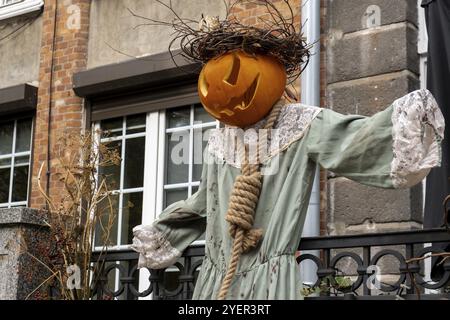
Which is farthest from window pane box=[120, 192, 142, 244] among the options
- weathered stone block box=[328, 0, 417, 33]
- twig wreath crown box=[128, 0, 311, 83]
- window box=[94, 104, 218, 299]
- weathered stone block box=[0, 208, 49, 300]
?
twig wreath crown box=[128, 0, 311, 83]

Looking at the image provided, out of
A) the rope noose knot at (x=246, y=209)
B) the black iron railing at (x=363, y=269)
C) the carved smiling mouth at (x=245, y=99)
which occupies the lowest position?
the black iron railing at (x=363, y=269)

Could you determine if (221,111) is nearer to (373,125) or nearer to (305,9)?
(373,125)

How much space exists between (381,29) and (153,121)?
2197 mm

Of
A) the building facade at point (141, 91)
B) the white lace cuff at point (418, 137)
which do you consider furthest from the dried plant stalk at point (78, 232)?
the white lace cuff at point (418, 137)

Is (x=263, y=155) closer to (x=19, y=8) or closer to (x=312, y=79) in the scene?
(x=312, y=79)

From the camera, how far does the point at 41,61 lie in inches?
326

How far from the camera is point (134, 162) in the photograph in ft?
24.7

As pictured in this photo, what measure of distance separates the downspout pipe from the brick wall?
2482 millimetres

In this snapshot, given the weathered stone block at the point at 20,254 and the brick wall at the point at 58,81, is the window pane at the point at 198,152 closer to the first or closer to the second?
the brick wall at the point at 58,81

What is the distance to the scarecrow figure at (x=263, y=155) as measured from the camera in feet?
12.8

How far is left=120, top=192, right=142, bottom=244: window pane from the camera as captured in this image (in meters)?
7.41

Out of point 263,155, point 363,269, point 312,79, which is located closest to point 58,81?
point 312,79

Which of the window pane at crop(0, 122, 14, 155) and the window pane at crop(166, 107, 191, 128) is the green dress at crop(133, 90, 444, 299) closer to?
the window pane at crop(166, 107, 191, 128)

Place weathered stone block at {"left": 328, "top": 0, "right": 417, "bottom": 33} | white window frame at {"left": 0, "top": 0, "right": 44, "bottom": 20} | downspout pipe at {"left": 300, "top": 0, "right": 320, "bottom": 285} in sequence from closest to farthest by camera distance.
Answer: downspout pipe at {"left": 300, "top": 0, "right": 320, "bottom": 285}
weathered stone block at {"left": 328, "top": 0, "right": 417, "bottom": 33}
white window frame at {"left": 0, "top": 0, "right": 44, "bottom": 20}
